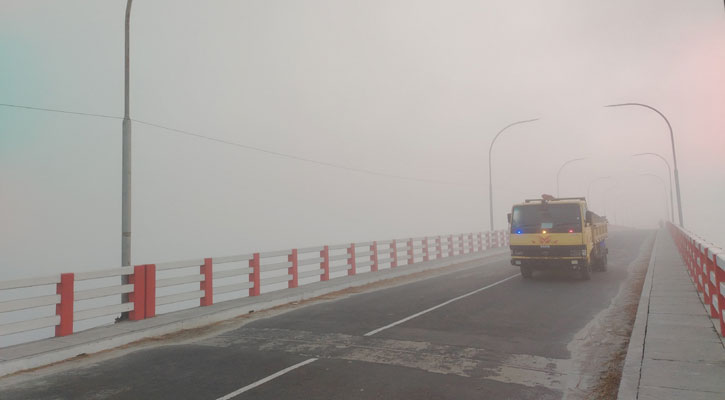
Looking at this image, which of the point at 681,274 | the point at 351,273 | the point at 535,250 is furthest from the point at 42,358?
the point at 681,274

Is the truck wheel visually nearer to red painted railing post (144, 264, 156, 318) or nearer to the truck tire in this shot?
the truck tire

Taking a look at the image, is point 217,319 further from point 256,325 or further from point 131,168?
point 131,168

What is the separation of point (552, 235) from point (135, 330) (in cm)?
1240

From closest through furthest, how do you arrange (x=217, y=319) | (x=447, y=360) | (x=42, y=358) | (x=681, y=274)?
(x=447, y=360)
(x=42, y=358)
(x=217, y=319)
(x=681, y=274)

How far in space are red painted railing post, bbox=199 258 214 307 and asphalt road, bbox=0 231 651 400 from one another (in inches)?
78.7

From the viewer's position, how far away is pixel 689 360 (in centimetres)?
586

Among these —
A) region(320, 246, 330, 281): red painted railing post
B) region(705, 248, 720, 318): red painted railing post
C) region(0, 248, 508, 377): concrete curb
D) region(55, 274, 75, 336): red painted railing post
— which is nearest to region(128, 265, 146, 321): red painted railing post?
region(0, 248, 508, 377): concrete curb

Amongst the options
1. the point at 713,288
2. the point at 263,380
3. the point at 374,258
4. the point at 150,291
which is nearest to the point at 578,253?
the point at 713,288

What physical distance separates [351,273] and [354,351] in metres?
10.5

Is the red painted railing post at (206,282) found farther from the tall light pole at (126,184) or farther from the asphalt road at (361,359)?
the asphalt road at (361,359)

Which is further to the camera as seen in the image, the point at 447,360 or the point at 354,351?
the point at 354,351

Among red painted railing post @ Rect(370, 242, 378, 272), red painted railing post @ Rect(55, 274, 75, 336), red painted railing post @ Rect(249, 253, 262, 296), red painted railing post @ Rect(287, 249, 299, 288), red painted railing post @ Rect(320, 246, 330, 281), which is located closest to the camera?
red painted railing post @ Rect(55, 274, 75, 336)

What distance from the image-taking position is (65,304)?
8328 mm

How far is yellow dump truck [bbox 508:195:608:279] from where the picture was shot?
15.0 metres
